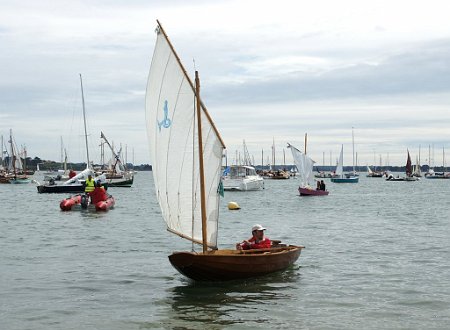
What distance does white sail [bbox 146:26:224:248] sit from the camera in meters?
18.5

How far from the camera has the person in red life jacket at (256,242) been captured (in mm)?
20531

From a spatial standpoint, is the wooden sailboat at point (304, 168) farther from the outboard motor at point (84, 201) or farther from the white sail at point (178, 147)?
the white sail at point (178, 147)

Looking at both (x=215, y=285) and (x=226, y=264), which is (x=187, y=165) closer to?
(x=226, y=264)

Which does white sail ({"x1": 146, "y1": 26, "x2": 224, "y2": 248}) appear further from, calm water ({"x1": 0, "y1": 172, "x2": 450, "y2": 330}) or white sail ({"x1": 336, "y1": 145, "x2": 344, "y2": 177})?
white sail ({"x1": 336, "y1": 145, "x2": 344, "y2": 177})

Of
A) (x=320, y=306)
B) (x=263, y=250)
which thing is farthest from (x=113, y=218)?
(x=320, y=306)

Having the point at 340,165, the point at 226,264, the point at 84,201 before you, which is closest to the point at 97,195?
the point at 84,201

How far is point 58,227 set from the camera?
3809 centimetres

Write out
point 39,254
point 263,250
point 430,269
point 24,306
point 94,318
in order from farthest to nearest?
point 39,254 → point 430,269 → point 263,250 → point 24,306 → point 94,318

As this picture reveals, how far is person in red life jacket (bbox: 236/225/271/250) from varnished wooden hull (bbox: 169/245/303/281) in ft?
1.03

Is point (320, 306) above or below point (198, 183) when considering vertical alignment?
below

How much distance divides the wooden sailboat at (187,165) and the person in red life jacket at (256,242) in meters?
0.50

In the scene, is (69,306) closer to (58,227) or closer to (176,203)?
(176,203)

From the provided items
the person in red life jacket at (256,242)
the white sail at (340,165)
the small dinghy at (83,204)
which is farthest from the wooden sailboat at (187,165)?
the white sail at (340,165)

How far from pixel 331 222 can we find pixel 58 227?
56.1 feet
